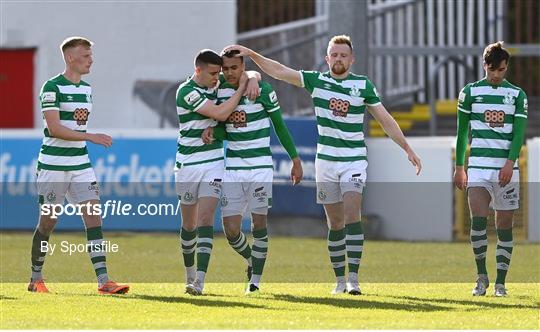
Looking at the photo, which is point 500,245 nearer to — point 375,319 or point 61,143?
point 375,319

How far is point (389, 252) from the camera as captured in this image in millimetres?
18688

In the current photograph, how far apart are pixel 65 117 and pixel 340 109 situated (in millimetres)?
2119

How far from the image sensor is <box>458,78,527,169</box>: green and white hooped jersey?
41.1ft

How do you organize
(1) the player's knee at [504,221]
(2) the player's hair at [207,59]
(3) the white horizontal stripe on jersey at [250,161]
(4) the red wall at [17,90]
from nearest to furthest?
(2) the player's hair at [207,59] < (3) the white horizontal stripe on jersey at [250,161] < (1) the player's knee at [504,221] < (4) the red wall at [17,90]

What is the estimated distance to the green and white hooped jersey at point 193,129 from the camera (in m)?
12.2

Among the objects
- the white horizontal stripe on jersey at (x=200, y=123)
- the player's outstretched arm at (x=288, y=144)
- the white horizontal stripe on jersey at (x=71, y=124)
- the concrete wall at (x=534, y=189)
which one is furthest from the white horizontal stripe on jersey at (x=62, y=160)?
the concrete wall at (x=534, y=189)

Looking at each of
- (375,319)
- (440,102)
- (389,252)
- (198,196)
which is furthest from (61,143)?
(440,102)

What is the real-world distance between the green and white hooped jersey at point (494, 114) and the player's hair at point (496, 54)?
8.4 inches

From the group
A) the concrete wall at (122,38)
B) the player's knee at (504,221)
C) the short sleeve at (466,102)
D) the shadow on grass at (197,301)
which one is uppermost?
the concrete wall at (122,38)

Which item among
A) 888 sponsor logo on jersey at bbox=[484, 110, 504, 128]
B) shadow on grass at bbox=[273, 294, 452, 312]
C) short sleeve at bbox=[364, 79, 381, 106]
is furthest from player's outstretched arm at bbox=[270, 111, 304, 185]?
888 sponsor logo on jersey at bbox=[484, 110, 504, 128]

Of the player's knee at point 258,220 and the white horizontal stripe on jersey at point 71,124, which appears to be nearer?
the white horizontal stripe on jersey at point 71,124

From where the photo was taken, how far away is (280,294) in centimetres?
1270

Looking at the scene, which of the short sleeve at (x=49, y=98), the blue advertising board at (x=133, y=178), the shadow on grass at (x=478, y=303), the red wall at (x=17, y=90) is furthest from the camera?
the red wall at (x=17, y=90)

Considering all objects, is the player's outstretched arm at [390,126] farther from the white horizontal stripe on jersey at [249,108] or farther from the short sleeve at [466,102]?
the white horizontal stripe on jersey at [249,108]
